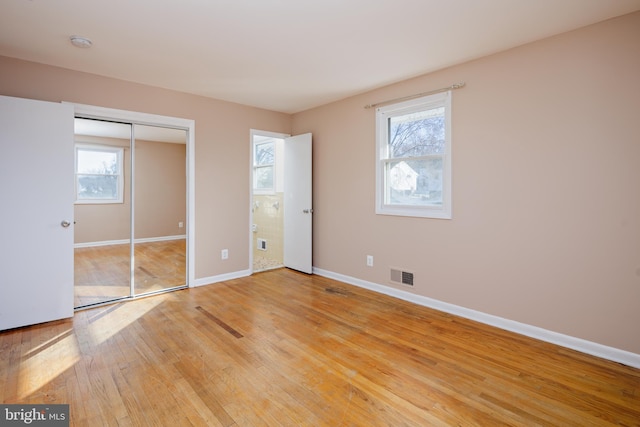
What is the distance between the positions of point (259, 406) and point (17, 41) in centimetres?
348

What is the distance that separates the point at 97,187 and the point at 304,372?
3.07 metres

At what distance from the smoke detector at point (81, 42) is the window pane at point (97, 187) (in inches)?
54.1

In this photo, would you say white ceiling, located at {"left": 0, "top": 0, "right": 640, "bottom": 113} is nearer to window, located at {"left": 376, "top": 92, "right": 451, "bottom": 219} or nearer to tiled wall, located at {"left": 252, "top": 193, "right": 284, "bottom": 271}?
window, located at {"left": 376, "top": 92, "right": 451, "bottom": 219}

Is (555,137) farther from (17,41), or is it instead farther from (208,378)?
(17,41)

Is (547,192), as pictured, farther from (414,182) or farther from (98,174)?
(98,174)

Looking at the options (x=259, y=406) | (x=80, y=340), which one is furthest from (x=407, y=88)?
(x=80, y=340)

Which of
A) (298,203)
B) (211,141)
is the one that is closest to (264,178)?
(298,203)

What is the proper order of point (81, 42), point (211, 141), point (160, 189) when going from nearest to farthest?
point (81, 42) → point (160, 189) → point (211, 141)

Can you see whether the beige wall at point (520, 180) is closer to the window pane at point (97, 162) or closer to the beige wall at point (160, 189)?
the beige wall at point (160, 189)

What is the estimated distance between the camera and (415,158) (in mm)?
→ 3619

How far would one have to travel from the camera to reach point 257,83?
149 inches

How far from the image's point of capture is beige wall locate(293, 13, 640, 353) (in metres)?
2.38

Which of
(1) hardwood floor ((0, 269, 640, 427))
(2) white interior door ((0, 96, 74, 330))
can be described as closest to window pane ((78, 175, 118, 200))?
(2) white interior door ((0, 96, 74, 330))

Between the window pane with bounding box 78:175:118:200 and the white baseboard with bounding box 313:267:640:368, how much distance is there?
3214mm
